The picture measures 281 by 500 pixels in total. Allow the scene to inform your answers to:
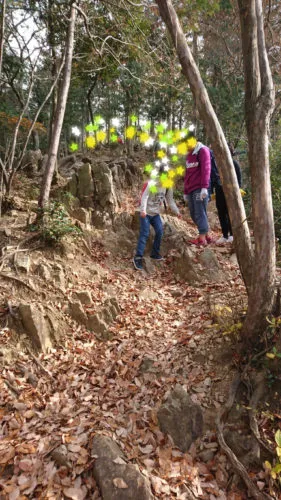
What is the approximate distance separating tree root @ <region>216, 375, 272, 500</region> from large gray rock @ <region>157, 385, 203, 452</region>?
0.28 metres

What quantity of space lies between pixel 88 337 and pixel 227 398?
2.40 metres

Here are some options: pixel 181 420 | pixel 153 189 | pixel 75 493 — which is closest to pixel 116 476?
pixel 75 493

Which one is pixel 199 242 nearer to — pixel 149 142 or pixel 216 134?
pixel 216 134

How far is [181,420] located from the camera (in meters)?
3.40

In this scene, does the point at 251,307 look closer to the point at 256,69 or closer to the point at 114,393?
the point at 114,393

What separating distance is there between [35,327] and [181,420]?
2.53m

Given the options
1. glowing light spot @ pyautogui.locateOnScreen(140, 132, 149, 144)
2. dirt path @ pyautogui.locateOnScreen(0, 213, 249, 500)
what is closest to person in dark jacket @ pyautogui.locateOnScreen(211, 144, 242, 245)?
dirt path @ pyautogui.locateOnScreen(0, 213, 249, 500)

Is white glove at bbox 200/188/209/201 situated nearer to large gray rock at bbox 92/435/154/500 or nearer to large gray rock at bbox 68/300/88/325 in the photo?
large gray rock at bbox 68/300/88/325

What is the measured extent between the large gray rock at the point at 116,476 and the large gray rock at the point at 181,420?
66cm

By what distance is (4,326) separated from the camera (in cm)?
430

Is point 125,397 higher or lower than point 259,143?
lower

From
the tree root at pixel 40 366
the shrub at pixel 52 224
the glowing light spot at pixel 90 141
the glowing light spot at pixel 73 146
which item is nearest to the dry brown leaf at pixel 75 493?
the tree root at pixel 40 366

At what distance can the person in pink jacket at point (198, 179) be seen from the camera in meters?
6.07

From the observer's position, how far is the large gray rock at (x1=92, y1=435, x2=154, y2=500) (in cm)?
265
